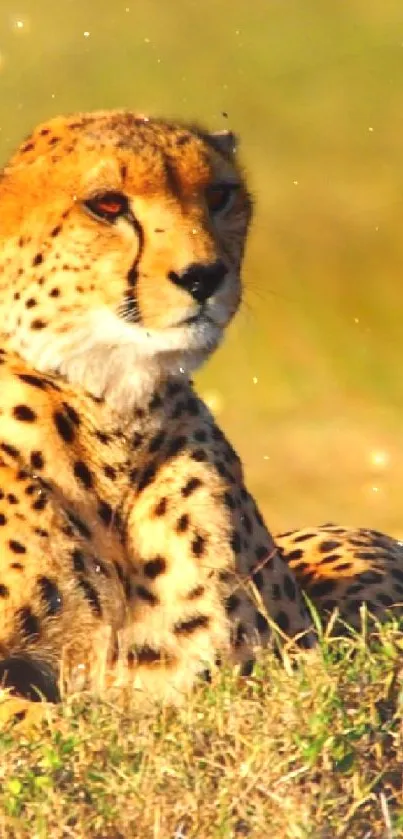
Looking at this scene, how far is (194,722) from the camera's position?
3.15m

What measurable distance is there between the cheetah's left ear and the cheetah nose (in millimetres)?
418

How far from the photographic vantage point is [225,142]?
413 centimetres

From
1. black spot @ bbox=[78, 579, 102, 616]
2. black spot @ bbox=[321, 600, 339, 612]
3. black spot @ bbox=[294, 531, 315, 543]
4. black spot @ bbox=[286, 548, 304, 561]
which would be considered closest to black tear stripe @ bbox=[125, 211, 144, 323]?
black spot @ bbox=[78, 579, 102, 616]

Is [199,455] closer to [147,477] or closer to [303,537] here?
[147,477]

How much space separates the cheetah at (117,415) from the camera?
3.68 meters

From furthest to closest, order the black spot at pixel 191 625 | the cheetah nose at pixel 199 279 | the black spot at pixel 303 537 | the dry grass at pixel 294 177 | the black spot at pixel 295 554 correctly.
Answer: the dry grass at pixel 294 177 → the black spot at pixel 303 537 → the black spot at pixel 295 554 → the black spot at pixel 191 625 → the cheetah nose at pixel 199 279

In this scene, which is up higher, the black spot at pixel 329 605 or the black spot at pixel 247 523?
the black spot at pixel 247 523

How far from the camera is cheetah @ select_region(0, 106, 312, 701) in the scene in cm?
368

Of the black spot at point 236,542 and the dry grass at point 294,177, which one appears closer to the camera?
the black spot at point 236,542

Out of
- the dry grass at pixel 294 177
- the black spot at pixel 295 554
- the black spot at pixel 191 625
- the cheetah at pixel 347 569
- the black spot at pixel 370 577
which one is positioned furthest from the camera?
the dry grass at pixel 294 177

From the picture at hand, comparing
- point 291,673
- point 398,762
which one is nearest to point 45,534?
point 291,673

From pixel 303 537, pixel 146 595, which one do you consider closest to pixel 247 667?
pixel 146 595

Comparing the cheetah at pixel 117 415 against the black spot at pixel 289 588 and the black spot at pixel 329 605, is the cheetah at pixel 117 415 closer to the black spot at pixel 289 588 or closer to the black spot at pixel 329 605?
the black spot at pixel 289 588

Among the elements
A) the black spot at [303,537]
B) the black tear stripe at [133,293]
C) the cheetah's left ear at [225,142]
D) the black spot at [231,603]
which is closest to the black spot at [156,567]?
the black spot at [231,603]
